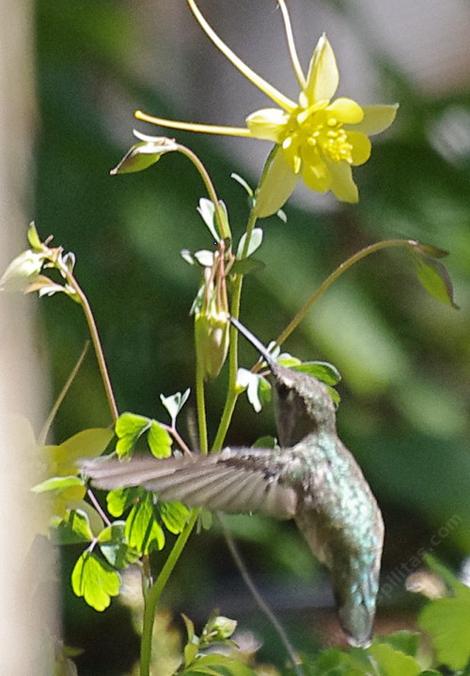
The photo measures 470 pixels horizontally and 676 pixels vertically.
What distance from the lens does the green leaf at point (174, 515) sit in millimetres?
697

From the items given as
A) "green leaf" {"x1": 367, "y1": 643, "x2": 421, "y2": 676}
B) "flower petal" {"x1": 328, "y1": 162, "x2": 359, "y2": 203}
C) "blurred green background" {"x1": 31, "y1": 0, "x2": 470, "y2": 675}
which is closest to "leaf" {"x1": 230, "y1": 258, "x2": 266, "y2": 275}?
"flower petal" {"x1": 328, "y1": 162, "x2": 359, "y2": 203}

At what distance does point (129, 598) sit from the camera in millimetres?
839

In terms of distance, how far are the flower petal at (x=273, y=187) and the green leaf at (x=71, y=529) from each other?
0.21 m

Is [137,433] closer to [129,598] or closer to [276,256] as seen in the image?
[129,598]

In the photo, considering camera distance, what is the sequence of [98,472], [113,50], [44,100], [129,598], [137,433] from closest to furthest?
[98,472], [137,433], [129,598], [44,100], [113,50]

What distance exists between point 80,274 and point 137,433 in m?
0.93

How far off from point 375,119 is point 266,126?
8 cm

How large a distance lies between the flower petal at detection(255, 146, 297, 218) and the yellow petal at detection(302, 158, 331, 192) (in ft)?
0.06

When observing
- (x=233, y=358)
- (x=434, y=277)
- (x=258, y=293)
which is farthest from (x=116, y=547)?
(x=258, y=293)

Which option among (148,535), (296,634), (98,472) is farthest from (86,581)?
(296,634)

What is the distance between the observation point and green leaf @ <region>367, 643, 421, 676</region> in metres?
0.69

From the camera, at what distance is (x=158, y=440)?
27.2 inches

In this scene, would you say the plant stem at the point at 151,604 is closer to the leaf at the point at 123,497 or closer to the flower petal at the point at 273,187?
the leaf at the point at 123,497

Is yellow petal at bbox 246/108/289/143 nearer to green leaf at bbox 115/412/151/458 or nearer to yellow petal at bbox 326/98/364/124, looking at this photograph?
yellow petal at bbox 326/98/364/124
